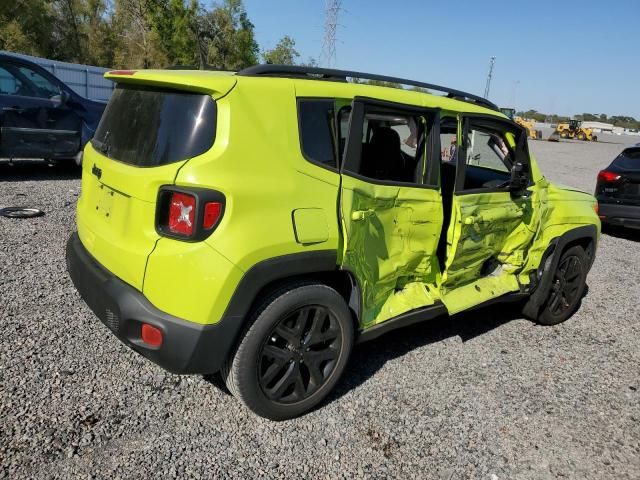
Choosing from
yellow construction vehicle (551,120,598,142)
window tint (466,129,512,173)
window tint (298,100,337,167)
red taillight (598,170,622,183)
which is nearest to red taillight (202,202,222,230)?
window tint (298,100,337,167)

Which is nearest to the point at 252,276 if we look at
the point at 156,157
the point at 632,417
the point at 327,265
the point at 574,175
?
the point at 327,265

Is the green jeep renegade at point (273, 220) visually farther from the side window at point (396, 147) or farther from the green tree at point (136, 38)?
the green tree at point (136, 38)

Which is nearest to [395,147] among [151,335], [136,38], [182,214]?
[182,214]

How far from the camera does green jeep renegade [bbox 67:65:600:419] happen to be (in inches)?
90.1

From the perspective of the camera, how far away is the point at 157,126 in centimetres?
250

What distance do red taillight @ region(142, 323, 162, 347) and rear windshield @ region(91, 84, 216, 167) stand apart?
0.78m

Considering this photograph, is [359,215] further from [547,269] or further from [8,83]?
[8,83]

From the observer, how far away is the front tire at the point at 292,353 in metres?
2.49

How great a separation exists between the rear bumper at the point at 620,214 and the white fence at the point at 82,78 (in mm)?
18497

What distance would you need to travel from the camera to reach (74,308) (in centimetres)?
371

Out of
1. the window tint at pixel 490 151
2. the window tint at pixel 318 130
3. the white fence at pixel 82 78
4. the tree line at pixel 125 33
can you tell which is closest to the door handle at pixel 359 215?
the window tint at pixel 318 130

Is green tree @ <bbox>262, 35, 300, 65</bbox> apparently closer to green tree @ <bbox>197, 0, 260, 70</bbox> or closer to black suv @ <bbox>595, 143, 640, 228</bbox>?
green tree @ <bbox>197, 0, 260, 70</bbox>

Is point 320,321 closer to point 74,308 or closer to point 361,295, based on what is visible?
point 361,295

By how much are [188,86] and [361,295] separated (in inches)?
57.5
